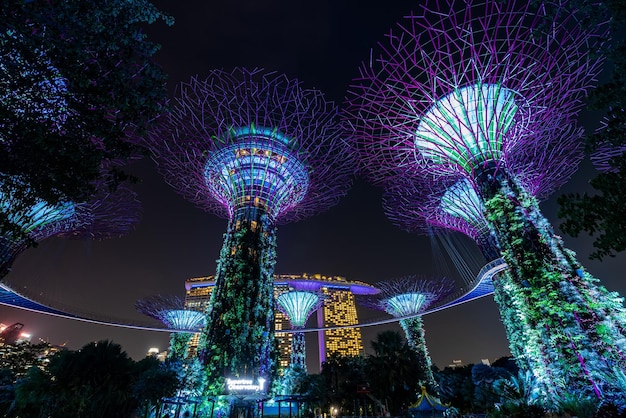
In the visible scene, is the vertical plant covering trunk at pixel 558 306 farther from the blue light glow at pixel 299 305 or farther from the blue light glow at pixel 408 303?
the blue light glow at pixel 299 305

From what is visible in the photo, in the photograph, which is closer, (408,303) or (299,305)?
(408,303)

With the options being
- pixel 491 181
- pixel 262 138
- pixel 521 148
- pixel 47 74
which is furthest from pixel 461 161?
pixel 47 74

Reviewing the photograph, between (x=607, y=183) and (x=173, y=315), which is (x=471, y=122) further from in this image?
(x=173, y=315)

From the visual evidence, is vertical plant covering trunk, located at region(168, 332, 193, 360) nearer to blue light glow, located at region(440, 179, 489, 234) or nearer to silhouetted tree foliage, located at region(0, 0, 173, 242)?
blue light glow, located at region(440, 179, 489, 234)

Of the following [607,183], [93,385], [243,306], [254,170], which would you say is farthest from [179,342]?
[607,183]

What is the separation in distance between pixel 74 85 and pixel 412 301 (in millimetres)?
44700

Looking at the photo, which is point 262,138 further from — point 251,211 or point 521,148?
point 521,148

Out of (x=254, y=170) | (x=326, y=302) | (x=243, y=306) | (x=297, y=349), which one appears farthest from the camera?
(x=326, y=302)

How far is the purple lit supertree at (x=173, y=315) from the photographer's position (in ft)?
152

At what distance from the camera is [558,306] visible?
1320cm

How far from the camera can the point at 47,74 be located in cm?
823

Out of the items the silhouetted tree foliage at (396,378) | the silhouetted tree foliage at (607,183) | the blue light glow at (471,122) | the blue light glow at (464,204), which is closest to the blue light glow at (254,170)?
the blue light glow at (471,122)

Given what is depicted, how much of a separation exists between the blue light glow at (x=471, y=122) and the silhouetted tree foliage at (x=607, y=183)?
9.97m

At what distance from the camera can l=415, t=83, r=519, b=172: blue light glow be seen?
18.9 metres
